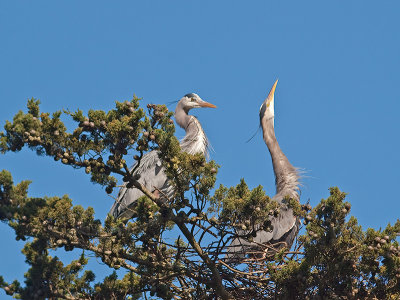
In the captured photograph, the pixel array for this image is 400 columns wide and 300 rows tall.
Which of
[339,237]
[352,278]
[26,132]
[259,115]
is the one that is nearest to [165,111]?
[26,132]

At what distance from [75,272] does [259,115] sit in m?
5.36

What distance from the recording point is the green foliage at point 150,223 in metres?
4.88

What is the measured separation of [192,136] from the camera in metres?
9.71

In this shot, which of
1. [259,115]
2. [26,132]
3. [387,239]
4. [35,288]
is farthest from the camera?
[259,115]

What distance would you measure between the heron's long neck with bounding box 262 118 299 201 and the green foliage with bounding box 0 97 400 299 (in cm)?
334

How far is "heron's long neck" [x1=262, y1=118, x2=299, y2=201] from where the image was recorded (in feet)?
29.6

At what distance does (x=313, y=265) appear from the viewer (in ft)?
17.4

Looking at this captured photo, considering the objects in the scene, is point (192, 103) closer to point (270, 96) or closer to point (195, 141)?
point (195, 141)

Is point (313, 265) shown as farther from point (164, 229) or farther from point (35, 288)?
point (35, 288)

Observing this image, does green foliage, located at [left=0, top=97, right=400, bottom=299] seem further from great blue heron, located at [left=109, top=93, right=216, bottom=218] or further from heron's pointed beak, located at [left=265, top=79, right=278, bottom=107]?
heron's pointed beak, located at [left=265, top=79, right=278, bottom=107]

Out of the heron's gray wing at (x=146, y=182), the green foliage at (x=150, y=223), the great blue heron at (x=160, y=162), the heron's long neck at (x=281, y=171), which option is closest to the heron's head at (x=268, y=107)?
the heron's long neck at (x=281, y=171)

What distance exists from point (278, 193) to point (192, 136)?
1.49m

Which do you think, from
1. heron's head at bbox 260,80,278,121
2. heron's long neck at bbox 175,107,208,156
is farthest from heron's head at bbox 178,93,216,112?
heron's head at bbox 260,80,278,121

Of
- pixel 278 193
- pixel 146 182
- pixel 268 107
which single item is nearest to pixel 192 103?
pixel 268 107
